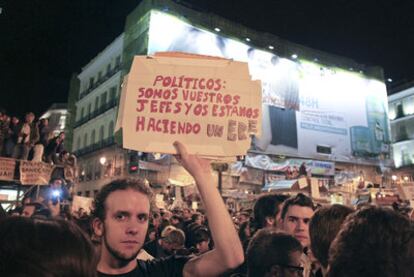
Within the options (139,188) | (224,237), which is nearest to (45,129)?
(139,188)

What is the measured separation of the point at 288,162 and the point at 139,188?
31934mm

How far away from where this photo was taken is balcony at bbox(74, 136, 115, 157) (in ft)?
114

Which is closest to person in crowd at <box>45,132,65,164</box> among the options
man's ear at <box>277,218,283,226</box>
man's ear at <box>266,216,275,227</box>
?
man's ear at <box>266,216,275,227</box>

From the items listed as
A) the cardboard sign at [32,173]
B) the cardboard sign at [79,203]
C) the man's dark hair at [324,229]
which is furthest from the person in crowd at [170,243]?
the cardboard sign at [79,203]

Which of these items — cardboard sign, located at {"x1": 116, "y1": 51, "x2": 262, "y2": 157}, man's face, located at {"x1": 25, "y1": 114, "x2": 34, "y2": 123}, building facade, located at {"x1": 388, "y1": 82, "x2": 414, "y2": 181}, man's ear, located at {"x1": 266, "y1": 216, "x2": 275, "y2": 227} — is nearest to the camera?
cardboard sign, located at {"x1": 116, "y1": 51, "x2": 262, "y2": 157}

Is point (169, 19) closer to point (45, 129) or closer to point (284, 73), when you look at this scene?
point (284, 73)

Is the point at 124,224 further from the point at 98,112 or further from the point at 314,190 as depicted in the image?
the point at 98,112

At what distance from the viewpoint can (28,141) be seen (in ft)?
33.2

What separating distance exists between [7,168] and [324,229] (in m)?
8.36

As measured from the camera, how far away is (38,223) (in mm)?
1333

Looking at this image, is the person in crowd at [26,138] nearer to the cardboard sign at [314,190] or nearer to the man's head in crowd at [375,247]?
the cardboard sign at [314,190]

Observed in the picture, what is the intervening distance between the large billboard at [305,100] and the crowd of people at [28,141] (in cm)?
1776

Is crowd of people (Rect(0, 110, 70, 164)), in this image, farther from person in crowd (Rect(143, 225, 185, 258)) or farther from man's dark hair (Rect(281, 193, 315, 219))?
man's dark hair (Rect(281, 193, 315, 219))

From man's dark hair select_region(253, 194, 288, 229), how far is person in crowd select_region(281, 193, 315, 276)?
0.37 meters
